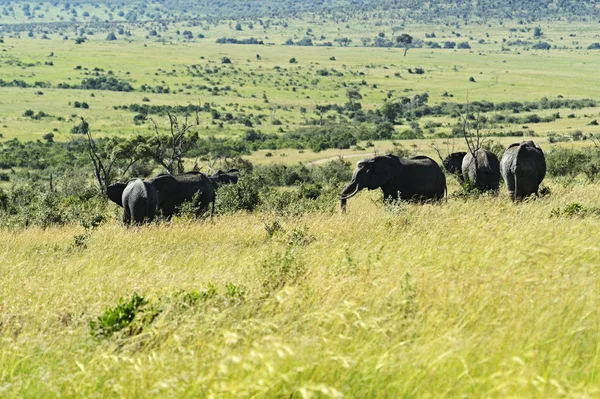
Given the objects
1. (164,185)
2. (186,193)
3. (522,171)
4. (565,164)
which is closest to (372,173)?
(522,171)

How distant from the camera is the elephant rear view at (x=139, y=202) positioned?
59.8ft

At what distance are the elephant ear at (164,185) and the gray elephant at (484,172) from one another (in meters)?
7.16

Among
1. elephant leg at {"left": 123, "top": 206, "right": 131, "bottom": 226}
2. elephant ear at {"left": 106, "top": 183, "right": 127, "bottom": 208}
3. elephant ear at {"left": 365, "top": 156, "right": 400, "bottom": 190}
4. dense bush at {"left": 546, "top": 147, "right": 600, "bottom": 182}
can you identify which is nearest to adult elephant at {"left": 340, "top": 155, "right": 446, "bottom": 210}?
elephant ear at {"left": 365, "top": 156, "right": 400, "bottom": 190}

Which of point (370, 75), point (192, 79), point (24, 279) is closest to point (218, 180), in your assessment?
point (24, 279)

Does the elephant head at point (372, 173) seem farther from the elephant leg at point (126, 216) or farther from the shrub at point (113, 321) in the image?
the shrub at point (113, 321)

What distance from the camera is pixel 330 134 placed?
76.4 m

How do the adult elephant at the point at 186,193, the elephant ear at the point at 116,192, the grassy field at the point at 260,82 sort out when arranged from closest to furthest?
1. the elephant ear at the point at 116,192
2. the adult elephant at the point at 186,193
3. the grassy field at the point at 260,82

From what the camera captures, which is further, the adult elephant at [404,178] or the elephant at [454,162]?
the elephant at [454,162]

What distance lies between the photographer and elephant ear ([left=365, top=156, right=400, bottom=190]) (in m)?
18.5

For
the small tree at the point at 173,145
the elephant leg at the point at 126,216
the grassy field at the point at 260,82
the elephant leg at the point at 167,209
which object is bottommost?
the grassy field at the point at 260,82

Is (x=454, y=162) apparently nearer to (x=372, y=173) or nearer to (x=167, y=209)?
(x=372, y=173)

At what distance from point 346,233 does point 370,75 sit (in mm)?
142325

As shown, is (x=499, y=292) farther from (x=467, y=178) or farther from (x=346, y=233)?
(x=467, y=178)

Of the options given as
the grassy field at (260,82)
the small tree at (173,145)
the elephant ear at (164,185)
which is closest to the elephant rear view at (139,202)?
the elephant ear at (164,185)
